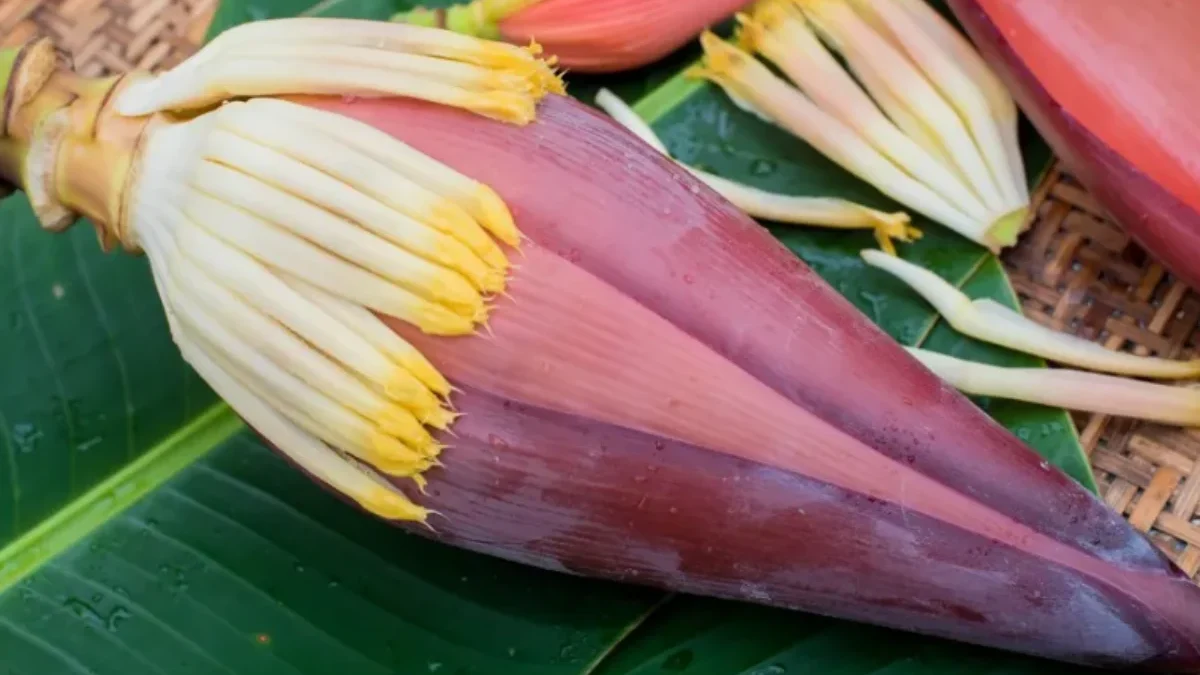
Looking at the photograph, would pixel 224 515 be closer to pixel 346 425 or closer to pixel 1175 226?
pixel 346 425

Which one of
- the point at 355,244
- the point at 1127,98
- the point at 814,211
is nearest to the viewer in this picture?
the point at 355,244

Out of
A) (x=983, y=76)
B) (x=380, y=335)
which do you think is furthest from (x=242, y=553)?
(x=983, y=76)

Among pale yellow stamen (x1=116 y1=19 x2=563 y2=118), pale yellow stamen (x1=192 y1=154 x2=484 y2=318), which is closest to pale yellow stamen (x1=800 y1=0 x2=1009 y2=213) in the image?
pale yellow stamen (x1=116 y1=19 x2=563 y2=118)

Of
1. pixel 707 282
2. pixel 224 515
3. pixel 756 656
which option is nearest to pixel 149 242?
pixel 224 515

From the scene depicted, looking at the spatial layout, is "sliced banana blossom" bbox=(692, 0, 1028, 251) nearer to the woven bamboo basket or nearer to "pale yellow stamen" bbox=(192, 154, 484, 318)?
the woven bamboo basket

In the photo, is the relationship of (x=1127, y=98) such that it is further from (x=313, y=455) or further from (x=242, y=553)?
(x=242, y=553)

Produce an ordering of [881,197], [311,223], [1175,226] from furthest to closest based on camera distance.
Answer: [881,197] < [1175,226] < [311,223]
